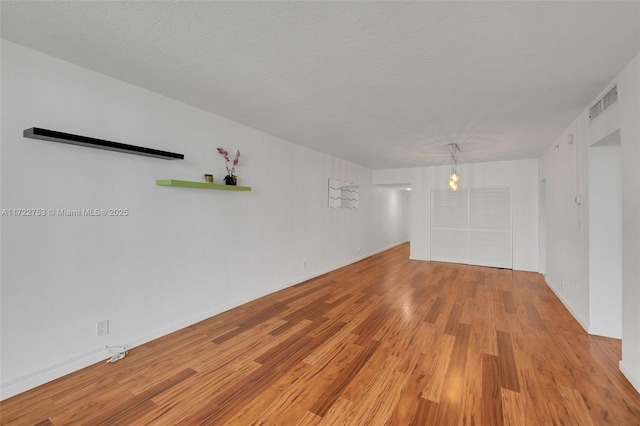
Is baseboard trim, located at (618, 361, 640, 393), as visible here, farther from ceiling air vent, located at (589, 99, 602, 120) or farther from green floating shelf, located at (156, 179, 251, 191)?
green floating shelf, located at (156, 179, 251, 191)

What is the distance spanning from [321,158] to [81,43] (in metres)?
4.10

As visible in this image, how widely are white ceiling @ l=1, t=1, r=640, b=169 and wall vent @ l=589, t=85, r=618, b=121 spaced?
11 centimetres

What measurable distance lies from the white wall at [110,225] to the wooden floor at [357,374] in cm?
32

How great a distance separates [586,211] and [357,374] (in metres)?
3.15

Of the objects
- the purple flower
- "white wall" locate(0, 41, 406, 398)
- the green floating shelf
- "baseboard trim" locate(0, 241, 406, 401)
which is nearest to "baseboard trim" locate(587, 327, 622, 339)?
"white wall" locate(0, 41, 406, 398)

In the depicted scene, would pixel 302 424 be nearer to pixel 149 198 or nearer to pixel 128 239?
pixel 128 239

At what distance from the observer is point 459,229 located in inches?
272

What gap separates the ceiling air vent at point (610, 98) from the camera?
2.43 metres

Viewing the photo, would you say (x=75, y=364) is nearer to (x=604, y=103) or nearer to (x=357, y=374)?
(x=357, y=374)

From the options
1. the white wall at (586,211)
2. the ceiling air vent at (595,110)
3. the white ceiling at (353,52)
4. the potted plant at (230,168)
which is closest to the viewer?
the white ceiling at (353,52)

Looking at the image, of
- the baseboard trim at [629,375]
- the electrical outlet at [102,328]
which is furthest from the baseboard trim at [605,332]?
the electrical outlet at [102,328]

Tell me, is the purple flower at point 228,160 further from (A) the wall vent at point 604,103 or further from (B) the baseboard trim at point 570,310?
(B) the baseboard trim at point 570,310

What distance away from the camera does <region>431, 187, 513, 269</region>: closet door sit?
6418 mm

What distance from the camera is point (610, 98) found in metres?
2.53
